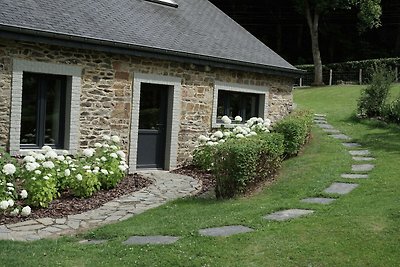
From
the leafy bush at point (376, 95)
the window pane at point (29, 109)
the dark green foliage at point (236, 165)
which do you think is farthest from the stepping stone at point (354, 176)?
the leafy bush at point (376, 95)

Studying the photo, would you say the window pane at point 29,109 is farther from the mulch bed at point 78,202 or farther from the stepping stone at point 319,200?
the stepping stone at point 319,200

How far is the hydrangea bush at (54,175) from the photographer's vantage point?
338 inches

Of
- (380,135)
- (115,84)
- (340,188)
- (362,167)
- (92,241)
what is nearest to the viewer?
(92,241)

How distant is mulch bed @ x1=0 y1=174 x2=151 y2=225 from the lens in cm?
866

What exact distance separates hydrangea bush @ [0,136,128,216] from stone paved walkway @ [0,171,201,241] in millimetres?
498

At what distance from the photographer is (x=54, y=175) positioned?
31.4 ft

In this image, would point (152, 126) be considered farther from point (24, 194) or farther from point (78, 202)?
point (24, 194)

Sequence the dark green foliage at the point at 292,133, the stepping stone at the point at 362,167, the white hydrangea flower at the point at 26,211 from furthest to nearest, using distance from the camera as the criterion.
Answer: the dark green foliage at the point at 292,133
the stepping stone at the point at 362,167
the white hydrangea flower at the point at 26,211

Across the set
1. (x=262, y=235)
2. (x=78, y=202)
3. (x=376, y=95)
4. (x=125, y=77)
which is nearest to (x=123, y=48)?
(x=125, y=77)

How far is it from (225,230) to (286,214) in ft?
4.18

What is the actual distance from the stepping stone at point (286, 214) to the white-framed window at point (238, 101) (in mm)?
6711

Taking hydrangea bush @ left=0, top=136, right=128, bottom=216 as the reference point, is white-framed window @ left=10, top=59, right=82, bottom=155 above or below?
above

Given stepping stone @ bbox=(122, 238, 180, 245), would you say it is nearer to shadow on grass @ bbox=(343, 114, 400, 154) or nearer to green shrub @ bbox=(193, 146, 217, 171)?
green shrub @ bbox=(193, 146, 217, 171)

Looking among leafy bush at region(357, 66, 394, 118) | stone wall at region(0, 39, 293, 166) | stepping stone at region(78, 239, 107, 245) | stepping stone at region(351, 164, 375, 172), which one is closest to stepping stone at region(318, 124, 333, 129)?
leafy bush at region(357, 66, 394, 118)
